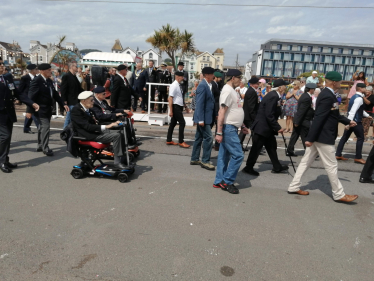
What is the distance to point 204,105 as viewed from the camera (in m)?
6.01

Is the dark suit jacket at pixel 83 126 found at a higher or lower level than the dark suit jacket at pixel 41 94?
lower

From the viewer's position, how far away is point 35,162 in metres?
6.12

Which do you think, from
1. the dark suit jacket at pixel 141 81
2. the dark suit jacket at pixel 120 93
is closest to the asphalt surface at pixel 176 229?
the dark suit jacket at pixel 120 93

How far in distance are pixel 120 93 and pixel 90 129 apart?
101 inches

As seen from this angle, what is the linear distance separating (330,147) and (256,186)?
1420 millimetres

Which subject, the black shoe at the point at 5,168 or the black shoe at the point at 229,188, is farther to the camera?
the black shoe at the point at 5,168

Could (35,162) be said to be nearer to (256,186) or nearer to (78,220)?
(78,220)

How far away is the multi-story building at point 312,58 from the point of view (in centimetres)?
9281

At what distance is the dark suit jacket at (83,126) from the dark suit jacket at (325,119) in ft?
11.5

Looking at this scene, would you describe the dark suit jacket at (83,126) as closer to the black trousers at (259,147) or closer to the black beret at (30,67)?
the black trousers at (259,147)

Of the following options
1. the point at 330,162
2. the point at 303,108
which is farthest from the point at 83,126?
the point at 303,108

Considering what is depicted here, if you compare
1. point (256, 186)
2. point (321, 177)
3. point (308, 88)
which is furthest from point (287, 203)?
point (308, 88)

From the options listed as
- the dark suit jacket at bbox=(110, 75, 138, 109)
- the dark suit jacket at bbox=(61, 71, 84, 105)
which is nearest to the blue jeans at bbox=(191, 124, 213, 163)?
the dark suit jacket at bbox=(110, 75, 138, 109)

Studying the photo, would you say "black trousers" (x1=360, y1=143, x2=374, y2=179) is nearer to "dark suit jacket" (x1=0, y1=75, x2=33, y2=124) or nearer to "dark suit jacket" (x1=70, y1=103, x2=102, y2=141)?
"dark suit jacket" (x1=70, y1=103, x2=102, y2=141)
